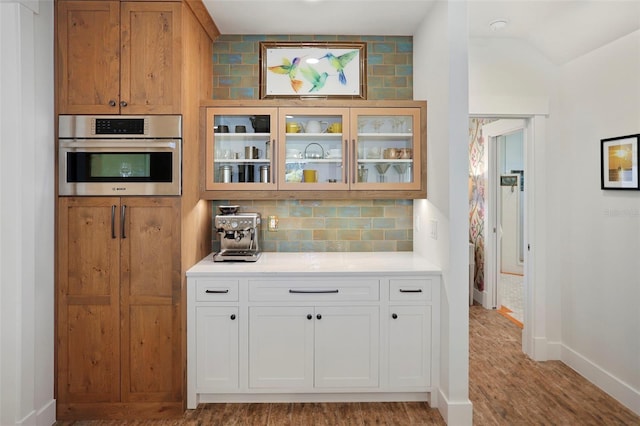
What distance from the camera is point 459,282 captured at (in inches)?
99.1

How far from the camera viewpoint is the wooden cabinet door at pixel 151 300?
2564mm

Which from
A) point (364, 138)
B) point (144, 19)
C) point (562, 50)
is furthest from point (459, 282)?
point (144, 19)

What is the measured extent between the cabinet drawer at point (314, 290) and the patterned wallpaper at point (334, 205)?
2.41 ft

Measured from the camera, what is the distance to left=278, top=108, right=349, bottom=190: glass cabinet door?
302 cm

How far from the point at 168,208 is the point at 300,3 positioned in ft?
5.45

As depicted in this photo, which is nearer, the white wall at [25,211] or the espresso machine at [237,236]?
the white wall at [25,211]

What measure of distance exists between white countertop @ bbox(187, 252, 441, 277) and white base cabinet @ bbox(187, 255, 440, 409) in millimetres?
38

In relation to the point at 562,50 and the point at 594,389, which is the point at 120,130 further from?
the point at 594,389

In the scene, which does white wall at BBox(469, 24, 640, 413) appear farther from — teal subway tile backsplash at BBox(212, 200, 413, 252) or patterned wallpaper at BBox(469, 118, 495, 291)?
patterned wallpaper at BBox(469, 118, 495, 291)

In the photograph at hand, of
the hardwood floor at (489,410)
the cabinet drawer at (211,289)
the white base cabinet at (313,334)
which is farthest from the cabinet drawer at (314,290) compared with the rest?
the hardwood floor at (489,410)

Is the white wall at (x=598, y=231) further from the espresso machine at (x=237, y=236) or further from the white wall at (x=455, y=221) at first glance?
the espresso machine at (x=237, y=236)

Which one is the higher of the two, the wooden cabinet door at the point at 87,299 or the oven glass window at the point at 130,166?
the oven glass window at the point at 130,166

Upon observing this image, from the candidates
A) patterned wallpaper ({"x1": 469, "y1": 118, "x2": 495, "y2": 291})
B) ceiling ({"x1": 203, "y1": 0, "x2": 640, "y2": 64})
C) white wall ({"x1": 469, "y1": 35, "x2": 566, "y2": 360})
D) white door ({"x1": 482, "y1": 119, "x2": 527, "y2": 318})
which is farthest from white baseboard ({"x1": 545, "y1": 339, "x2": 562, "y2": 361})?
ceiling ({"x1": 203, "y1": 0, "x2": 640, "y2": 64})

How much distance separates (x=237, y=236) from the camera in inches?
116
